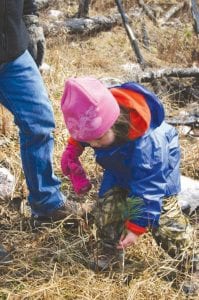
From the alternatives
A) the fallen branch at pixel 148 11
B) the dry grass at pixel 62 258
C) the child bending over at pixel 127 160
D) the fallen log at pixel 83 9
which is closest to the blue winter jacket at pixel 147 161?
the child bending over at pixel 127 160

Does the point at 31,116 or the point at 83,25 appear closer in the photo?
the point at 31,116

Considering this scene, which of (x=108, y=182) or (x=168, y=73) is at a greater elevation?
(x=108, y=182)

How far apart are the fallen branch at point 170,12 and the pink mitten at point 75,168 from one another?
453 centimetres

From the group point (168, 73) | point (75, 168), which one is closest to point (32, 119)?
point (75, 168)

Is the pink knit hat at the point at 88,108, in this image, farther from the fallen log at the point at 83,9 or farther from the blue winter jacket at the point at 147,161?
the fallen log at the point at 83,9

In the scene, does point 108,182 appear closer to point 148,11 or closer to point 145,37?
point 145,37

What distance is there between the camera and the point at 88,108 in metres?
2.10

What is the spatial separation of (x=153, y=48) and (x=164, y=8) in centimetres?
143

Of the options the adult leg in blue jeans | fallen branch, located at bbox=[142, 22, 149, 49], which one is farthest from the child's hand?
fallen branch, located at bbox=[142, 22, 149, 49]

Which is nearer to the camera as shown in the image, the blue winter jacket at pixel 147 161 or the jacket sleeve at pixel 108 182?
the blue winter jacket at pixel 147 161

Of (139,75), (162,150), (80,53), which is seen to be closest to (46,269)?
(162,150)

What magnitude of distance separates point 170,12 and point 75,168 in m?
4.91

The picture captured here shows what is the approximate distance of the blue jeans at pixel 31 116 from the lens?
8.87 feet

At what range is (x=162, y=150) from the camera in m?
2.36
